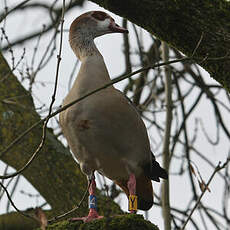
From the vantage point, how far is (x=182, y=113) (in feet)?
16.8

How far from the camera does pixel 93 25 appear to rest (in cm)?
369

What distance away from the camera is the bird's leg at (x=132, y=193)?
322 cm

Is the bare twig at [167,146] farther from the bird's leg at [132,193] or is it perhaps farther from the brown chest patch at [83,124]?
the brown chest patch at [83,124]

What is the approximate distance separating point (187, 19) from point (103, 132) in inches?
28.4

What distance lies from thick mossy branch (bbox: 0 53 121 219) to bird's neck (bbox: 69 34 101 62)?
86 cm

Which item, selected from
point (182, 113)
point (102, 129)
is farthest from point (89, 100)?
point (182, 113)

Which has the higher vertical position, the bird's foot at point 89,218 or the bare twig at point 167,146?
the bare twig at point 167,146

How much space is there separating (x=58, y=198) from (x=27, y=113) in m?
0.71

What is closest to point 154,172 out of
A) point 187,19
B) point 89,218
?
point 89,218

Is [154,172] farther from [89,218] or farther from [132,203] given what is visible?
[89,218]

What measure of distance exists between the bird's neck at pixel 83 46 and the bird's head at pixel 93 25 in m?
0.02

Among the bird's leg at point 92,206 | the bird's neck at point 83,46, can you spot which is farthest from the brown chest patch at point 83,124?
the bird's neck at point 83,46

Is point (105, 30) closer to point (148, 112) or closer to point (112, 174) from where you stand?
point (112, 174)

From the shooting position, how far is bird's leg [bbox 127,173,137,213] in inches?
127
